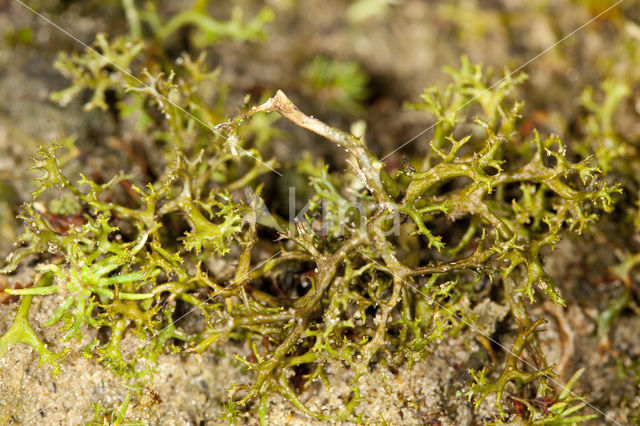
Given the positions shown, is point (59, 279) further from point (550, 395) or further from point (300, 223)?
point (550, 395)

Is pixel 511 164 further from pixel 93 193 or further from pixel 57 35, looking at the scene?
pixel 57 35

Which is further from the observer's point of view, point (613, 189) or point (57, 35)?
point (57, 35)

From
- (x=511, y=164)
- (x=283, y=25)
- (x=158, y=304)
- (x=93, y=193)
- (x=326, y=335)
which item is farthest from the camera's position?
(x=283, y=25)

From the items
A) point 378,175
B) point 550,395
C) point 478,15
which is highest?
point 478,15

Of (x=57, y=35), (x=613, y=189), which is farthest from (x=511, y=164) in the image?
(x=57, y=35)

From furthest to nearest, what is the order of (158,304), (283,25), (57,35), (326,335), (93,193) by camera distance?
(283,25) < (57,35) < (93,193) < (158,304) < (326,335)

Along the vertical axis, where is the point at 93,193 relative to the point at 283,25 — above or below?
below

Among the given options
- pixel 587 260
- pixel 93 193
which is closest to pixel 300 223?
pixel 93 193
